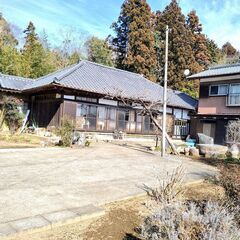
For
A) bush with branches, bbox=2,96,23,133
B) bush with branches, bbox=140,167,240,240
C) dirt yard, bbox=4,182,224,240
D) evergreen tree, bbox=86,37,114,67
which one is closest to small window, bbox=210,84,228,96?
bush with branches, bbox=2,96,23,133

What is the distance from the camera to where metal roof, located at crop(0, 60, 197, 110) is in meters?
19.0

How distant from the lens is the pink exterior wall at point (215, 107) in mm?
21755

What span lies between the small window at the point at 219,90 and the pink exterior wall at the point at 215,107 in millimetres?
328

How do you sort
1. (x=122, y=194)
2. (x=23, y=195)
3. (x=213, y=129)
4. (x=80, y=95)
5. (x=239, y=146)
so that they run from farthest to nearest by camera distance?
(x=213, y=129), (x=80, y=95), (x=239, y=146), (x=122, y=194), (x=23, y=195)

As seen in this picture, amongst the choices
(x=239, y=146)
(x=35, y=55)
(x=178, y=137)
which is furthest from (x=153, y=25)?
(x=239, y=146)

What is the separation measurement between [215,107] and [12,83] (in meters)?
15.8

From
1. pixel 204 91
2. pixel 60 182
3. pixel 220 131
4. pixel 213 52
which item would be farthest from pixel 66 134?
pixel 213 52

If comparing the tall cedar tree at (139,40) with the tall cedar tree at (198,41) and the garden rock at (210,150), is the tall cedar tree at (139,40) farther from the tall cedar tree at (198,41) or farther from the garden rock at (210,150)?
the garden rock at (210,150)

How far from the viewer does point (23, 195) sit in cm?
545

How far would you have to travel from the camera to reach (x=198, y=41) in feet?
136

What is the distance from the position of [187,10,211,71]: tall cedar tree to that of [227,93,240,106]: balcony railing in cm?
2047

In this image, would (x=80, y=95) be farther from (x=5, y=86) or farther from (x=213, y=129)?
(x=213, y=129)

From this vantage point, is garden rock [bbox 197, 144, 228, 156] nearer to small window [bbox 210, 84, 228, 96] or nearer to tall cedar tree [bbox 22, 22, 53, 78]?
small window [bbox 210, 84, 228, 96]

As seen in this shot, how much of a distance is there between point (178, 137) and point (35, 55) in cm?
1730
